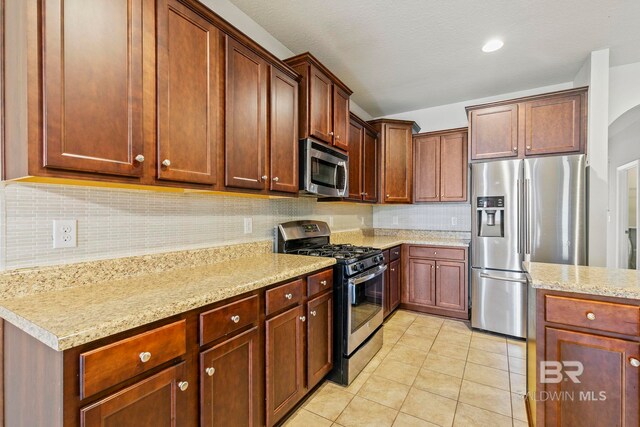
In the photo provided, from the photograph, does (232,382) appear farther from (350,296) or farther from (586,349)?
(586,349)

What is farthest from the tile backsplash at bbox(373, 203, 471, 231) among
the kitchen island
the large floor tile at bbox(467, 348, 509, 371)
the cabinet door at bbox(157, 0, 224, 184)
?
the cabinet door at bbox(157, 0, 224, 184)

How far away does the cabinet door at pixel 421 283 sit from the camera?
3568mm

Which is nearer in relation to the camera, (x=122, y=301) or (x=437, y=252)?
(x=122, y=301)

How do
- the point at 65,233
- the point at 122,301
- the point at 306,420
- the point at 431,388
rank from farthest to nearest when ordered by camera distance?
1. the point at 431,388
2. the point at 306,420
3. the point at 65,233
4. the point at 122,301

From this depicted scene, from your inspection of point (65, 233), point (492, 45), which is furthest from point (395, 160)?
point (65, 233)

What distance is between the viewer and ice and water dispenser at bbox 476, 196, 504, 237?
9.93ft

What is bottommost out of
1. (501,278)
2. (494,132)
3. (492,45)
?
(501,278)

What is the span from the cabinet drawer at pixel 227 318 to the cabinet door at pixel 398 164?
2772mm

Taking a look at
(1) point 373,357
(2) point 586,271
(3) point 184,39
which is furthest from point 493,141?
(3) point 184,39

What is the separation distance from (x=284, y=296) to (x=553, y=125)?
3184mm

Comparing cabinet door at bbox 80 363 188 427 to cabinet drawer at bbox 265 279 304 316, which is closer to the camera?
cabinet door at bbox 80 363 188 427

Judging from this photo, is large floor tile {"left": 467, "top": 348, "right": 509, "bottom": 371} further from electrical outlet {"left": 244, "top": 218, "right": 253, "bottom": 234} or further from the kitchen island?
electrical outlet {"left": 244, "top": 218, "right": 253, "bottom": 234}

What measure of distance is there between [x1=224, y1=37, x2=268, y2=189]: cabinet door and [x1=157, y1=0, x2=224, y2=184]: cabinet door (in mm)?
79

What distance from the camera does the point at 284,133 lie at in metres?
2.14
